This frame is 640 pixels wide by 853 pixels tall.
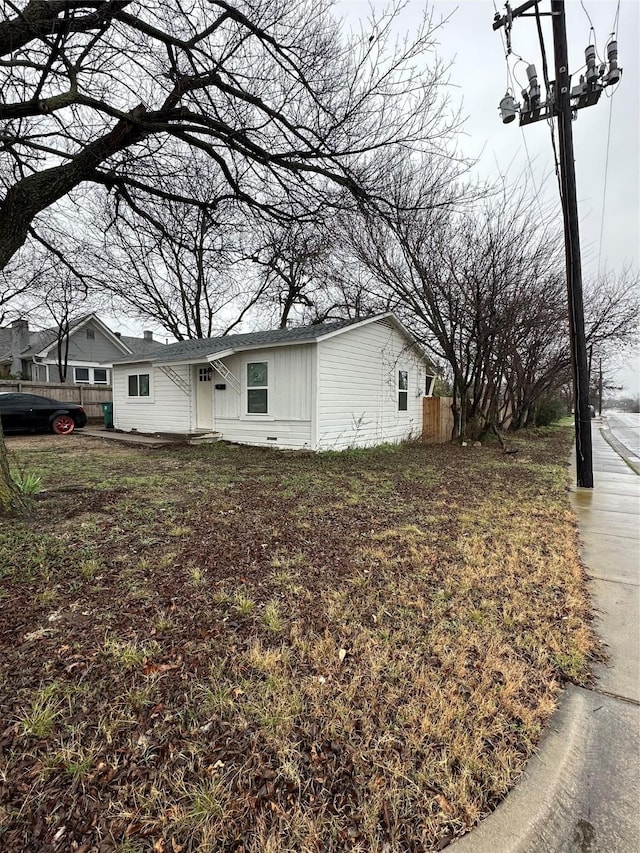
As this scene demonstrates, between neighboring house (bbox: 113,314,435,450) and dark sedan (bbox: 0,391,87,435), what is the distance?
1.83 m

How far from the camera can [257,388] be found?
35.0 feet

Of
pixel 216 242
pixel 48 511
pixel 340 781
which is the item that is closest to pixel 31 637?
pixel 340 781

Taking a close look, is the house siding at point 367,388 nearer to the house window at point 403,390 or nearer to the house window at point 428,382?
the house window at point 403,390

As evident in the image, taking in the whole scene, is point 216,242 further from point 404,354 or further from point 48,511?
point 404,354

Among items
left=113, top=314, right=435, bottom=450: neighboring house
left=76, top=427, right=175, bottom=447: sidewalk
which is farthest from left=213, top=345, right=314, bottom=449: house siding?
left=76, top=427, right=175, bottom=447: sidewalk

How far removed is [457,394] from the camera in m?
12.7

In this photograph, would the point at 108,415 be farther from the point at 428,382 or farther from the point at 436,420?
the point at 428,382

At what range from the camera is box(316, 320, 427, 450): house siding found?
10030 mm

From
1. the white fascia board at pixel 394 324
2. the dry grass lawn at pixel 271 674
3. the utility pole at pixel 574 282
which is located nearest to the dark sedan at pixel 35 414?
the white fascia board at pixel 394 324

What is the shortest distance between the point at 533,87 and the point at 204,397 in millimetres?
9821

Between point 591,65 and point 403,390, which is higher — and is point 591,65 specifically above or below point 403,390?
above

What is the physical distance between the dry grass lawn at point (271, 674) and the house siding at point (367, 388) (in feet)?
18.9

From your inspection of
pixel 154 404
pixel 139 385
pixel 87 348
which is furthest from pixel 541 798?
pixel 87 348

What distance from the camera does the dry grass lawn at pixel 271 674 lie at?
138 centimetres
